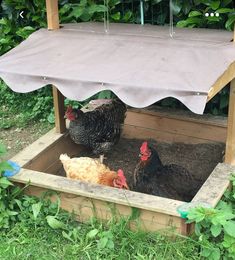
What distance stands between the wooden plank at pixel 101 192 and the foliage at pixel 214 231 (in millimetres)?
179

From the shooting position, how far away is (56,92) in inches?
173

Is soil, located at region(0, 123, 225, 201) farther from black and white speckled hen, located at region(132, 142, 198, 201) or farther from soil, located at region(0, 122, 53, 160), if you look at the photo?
black and white speckled hen, located at region(132, 142, 198, 201)

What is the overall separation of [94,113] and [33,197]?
1.13m

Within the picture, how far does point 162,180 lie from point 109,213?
1.64 ft

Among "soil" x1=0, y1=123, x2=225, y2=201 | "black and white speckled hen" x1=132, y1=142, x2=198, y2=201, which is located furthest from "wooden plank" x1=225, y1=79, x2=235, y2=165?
"soil" x1=0, y1=123, x2=225, y2=201

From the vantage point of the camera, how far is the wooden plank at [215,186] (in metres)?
3.37

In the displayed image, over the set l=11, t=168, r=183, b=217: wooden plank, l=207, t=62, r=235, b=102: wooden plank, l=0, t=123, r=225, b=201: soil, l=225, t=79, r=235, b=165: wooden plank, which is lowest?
l=0, t=123, r=225, b=201: soil

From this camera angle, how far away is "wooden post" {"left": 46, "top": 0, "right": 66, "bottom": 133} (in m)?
4.20

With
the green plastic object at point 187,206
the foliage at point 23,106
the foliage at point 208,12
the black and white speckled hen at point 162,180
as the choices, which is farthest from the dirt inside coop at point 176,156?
the foliage at point 23,106

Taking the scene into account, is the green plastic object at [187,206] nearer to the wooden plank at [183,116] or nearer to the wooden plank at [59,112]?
the wooden plank at [183,116]

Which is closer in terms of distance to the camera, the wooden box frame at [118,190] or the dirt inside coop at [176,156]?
the wooden box frame at [118,190]

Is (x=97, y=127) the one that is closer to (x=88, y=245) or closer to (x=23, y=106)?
(x=88, y=245)

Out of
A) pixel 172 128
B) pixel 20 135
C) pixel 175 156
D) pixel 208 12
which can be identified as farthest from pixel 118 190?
pixel 20 135

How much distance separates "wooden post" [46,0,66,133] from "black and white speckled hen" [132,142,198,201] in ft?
3.28
